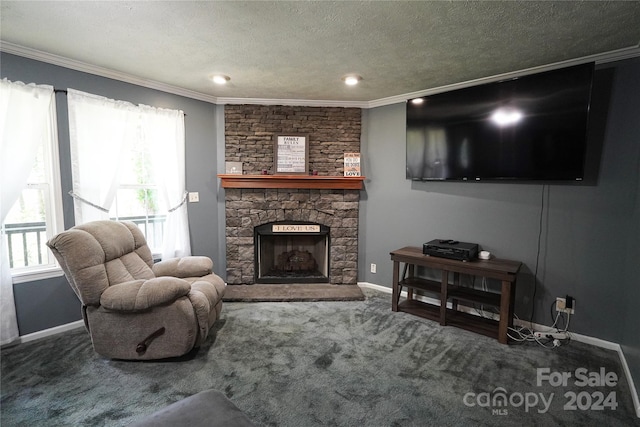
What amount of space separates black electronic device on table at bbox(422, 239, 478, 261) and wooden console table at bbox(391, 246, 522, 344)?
0.17 ft

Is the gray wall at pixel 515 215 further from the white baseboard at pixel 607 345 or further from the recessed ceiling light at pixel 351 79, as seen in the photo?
the recessed ceiling light at pixel 351 79

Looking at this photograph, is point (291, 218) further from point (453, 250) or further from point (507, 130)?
point (507, 130)

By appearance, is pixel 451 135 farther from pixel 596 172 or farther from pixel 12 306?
pixel 12 306

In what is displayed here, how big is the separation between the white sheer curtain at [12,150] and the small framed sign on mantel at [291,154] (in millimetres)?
2187

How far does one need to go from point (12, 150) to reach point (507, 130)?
408cm

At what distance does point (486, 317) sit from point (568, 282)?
0.77m

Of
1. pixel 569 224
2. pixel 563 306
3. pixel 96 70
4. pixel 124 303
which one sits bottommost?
pixel 563 306

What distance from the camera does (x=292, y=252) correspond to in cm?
411

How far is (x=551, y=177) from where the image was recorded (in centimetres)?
251

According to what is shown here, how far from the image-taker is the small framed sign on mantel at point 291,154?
12.2 feet

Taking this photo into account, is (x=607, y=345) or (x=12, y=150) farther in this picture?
(x=607, y=345)

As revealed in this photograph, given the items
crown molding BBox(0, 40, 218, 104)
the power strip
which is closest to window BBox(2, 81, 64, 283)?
crown molding BBox(0, 40, 218, 104)

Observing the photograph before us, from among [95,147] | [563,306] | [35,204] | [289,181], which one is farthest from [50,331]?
[563,306]

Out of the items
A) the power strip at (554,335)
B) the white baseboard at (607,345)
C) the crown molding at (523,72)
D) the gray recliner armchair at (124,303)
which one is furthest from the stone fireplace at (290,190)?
the power strip at (554,335)
